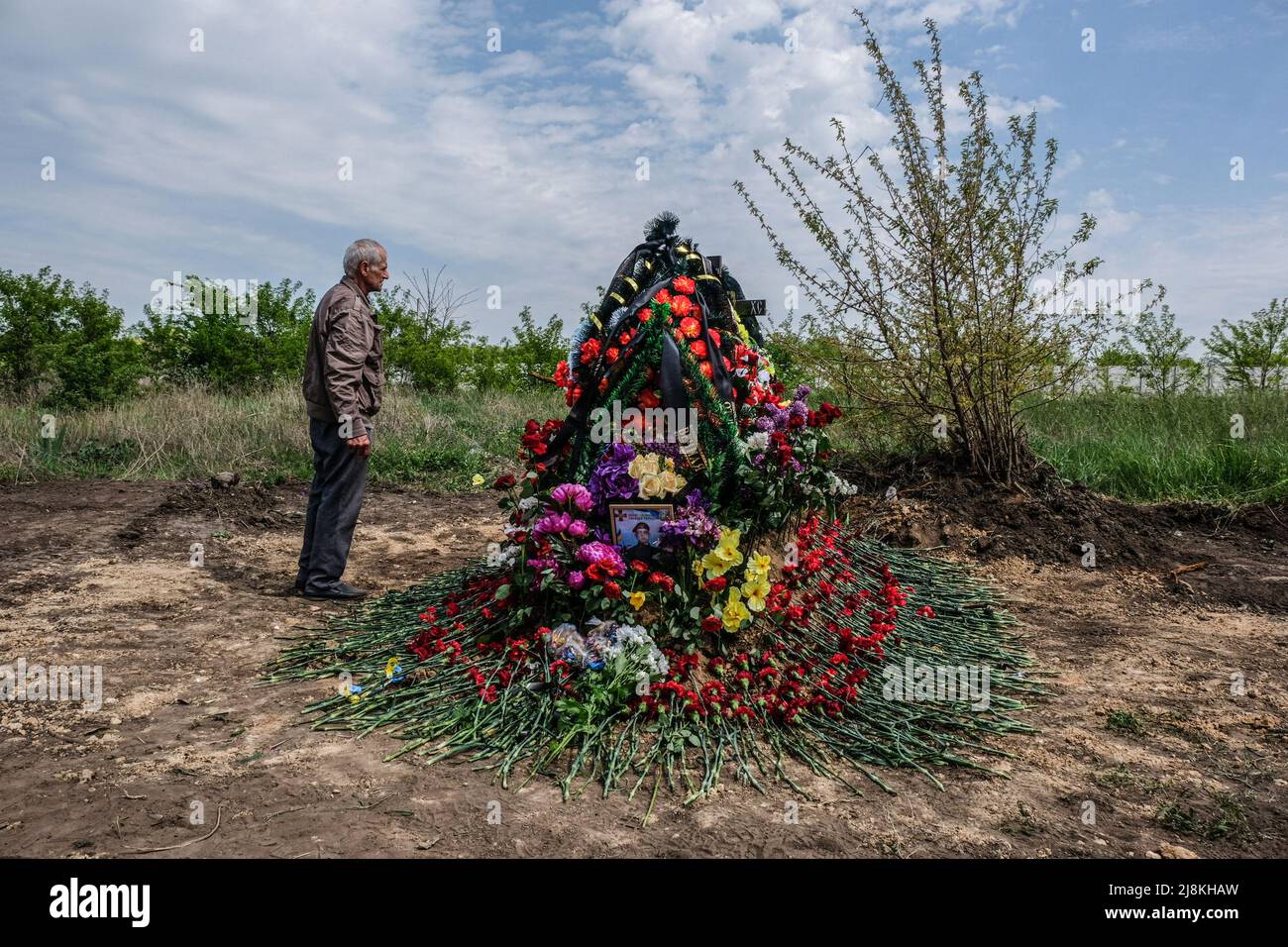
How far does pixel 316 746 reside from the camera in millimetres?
3125

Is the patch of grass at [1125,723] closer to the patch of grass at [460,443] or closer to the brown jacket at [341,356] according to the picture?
the brown jacket at [341,356]

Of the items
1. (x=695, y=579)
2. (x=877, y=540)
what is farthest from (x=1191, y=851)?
(x=877, y=540)

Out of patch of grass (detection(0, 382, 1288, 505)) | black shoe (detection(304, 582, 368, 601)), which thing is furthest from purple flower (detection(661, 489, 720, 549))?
patch of grass (detection(0, 382, 1288, 505))

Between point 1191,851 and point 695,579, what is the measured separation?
189 cm

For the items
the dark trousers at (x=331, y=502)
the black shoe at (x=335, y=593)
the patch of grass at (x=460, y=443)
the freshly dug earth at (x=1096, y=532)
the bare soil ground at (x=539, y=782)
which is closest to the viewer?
the bare soil ground at (x=539, y=782)

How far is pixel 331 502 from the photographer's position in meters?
5.09

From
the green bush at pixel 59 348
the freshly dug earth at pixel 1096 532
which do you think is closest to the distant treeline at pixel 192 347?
the green bush at pixel 59 348

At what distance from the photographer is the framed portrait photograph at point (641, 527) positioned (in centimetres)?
365

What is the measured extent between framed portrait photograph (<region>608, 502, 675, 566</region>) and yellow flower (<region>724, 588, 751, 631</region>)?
360 millimetres

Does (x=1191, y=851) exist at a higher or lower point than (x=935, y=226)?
lower

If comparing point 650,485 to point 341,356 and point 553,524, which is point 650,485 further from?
point 341,356

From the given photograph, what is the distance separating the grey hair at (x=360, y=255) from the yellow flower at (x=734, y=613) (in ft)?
9.94

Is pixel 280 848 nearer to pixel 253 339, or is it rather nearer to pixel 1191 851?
pixel 1191 851

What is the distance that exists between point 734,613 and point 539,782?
42.5 inches
